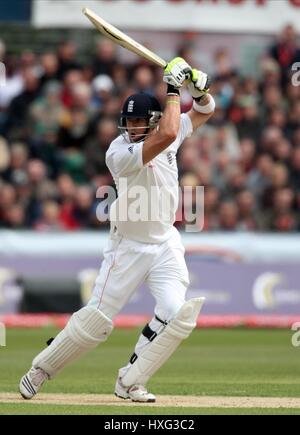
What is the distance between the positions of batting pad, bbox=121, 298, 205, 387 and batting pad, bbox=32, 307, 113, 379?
0.93 feet

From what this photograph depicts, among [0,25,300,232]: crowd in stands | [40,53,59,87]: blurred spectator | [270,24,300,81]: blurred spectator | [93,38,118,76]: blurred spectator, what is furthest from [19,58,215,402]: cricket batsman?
[270,24,300,81]: blurred spectator

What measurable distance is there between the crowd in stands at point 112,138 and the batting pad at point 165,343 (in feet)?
23.7

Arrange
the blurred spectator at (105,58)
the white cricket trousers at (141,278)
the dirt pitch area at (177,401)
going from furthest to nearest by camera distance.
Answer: the blurred spectator at (105,58), the white cricket trousers at (141,278), the dirt pitch area at (177,401)

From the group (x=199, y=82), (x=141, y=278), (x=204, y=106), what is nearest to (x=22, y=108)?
(x=204, y=106)

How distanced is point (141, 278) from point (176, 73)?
1.34 metres

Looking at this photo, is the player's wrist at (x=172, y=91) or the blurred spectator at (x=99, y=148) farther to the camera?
the blurred spectator at (x=99, y=148)

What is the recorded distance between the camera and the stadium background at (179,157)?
14.6m

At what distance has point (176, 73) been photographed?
794 cm

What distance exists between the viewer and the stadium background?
14.6m

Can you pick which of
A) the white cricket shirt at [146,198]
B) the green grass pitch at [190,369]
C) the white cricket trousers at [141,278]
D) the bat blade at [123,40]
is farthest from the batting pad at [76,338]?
the bat blade at [123,40]

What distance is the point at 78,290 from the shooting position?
569 inches

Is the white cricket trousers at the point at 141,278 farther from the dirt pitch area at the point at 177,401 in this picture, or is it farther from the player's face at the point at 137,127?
the player's face at the point at 137,127

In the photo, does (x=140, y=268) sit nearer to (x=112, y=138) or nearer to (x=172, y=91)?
(x=172, y=91)
